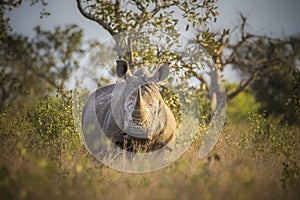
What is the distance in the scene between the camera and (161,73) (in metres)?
7.58

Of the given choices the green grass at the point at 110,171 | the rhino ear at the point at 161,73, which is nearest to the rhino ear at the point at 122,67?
the rhino ear at the point at 161,73

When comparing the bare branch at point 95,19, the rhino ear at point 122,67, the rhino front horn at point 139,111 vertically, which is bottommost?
the rhino front horn at point 139,111

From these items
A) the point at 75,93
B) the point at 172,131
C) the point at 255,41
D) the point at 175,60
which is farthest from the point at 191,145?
the point at 255,41

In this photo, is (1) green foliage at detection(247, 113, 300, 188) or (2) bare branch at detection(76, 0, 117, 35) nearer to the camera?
(1) green foliage at detection(247, 113, 300, 188)

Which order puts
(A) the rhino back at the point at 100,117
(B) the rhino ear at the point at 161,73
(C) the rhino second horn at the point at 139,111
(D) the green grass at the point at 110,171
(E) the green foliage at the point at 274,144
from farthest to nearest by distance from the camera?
(E) the green foliage at the point at 274,144 → (B) the rhino ear at the point at 161,73 → (A) the rhino back at the point at 100,117 → (C) the rhino second horn at the point at 139,111 → (D) the green grass at the point at 110,171

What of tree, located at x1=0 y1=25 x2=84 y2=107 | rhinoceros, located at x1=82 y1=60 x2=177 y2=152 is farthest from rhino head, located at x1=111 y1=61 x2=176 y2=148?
tree, located at x1=0 y1=25 x2=84 y2=107

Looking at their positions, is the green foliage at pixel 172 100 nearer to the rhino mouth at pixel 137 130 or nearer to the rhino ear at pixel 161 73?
the rhino ear at pixel 161 73

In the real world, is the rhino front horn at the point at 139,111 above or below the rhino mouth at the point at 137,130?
above

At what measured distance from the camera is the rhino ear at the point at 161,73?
752cm

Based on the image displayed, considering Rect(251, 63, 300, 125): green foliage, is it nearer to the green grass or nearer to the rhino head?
the green grass

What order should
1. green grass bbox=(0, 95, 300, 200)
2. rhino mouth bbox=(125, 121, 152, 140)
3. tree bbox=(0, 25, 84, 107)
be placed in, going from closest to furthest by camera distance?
green grass bbox=(0, 95, 300, 200) → rhino mouth bbox=(125, 121, 152, 140) → tree bbox=(0, 25, 84, 107)

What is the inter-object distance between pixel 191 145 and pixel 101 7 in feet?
10.9

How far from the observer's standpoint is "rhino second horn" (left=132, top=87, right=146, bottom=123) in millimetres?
6664

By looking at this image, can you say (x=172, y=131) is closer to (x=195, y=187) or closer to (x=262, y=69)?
(x=195, y=187)
